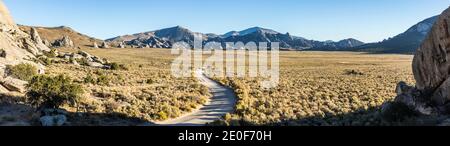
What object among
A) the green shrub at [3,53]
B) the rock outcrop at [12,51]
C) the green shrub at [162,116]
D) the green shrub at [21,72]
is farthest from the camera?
the green shrub at [3,53]

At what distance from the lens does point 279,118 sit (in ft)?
96.9

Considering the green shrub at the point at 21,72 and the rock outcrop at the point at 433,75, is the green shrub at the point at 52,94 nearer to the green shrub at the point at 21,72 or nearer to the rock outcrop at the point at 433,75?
the green shrub at the point at 21,72

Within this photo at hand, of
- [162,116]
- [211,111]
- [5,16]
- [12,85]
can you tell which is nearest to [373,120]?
[211,111]

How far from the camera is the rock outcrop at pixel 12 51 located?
113 feet

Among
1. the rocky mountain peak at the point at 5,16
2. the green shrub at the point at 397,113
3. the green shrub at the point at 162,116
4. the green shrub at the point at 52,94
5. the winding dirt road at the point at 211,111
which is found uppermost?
the rocky mountain peak at the point at 5,16

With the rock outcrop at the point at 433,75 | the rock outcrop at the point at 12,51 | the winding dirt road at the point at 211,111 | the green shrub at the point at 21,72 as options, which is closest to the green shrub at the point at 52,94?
the rock outcrop at the point at 12,51

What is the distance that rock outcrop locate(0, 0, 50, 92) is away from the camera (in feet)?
113

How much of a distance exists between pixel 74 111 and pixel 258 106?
45.2ft

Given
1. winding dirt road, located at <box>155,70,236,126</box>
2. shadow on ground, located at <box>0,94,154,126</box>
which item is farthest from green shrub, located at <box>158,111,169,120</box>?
shadow on ground, located at <box>0,94,154,126</box>

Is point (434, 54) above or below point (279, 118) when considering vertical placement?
above
